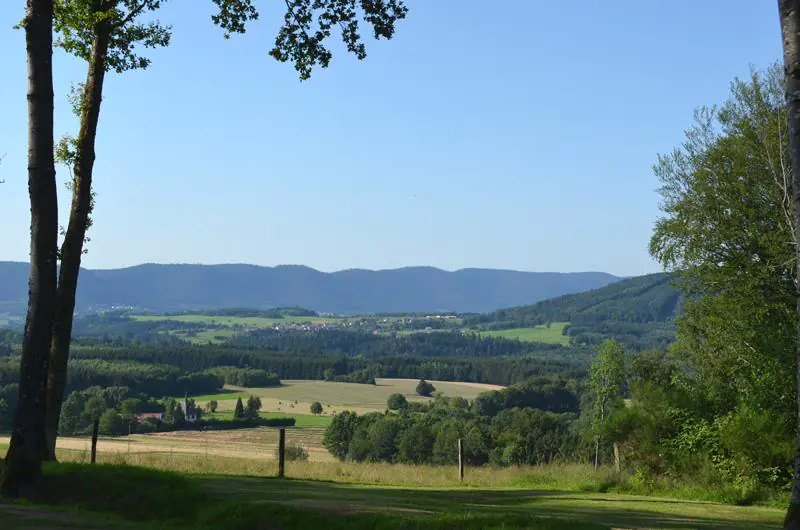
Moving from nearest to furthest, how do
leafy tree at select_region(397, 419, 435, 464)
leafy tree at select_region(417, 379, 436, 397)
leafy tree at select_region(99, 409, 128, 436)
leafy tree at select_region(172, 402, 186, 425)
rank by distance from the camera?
1. leafy tree at select_region(397, 419, 435, 464)
2. leafy tree at select_region(99, 409, 128, 436)
3. leafy tree at select_region(172, 402, 186, 425)
4. leafy tree at select_region(417, 379, 436, 397)

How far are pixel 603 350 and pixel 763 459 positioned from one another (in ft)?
75.2

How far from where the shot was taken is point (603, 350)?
2143 inches

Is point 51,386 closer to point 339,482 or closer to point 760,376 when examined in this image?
point 339,482

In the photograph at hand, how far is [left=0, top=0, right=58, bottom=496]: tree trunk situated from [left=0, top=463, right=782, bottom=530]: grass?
81cm

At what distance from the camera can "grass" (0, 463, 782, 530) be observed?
15008mm

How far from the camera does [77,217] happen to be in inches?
929

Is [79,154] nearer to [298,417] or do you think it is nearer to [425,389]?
[298,417]

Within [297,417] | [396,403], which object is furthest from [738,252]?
[396,403]

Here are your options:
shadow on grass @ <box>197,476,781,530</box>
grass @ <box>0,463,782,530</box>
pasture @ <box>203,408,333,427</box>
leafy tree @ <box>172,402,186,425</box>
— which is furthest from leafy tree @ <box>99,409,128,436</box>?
grass @ <box>0,463,782,530</box>

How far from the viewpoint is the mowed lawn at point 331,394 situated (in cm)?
12206

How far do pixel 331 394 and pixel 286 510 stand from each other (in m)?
130

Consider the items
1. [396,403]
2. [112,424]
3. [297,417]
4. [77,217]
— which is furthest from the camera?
[396,403]

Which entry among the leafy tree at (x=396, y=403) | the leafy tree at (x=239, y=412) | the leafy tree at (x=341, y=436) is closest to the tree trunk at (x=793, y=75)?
the leafy tree at (x=341, y=436)

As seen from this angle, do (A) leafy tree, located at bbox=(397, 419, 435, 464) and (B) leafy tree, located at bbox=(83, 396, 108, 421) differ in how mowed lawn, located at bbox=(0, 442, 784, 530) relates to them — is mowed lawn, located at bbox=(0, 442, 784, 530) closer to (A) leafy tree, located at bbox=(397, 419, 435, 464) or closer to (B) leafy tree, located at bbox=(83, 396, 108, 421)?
(A) leafy tree, located at bbox=(397, 419, 435, 464)
